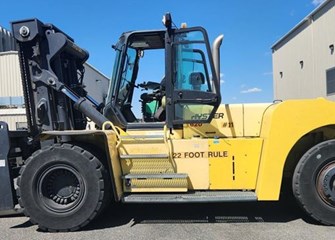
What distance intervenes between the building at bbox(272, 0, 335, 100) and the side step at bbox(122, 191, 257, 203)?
53.2 feet

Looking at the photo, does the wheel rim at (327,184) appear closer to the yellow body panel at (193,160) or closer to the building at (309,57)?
the yellow body panel at (193,160)

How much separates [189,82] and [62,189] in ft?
8.16

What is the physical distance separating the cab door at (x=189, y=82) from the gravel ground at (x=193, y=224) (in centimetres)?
150

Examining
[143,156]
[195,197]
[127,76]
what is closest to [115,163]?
[143,156]

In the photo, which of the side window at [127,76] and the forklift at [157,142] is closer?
the forklift at [157,142]

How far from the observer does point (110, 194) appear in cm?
600

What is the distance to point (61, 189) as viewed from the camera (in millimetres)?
5895

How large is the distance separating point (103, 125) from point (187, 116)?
1324mm

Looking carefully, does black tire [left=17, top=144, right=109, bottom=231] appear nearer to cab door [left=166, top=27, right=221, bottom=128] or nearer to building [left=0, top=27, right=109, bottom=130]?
cab door [left=166, top=27, right=221, bottom=128]

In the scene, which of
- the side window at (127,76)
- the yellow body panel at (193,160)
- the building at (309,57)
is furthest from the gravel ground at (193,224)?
the building at (309,57)

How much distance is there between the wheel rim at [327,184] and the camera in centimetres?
565

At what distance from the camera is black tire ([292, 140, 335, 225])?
567cm

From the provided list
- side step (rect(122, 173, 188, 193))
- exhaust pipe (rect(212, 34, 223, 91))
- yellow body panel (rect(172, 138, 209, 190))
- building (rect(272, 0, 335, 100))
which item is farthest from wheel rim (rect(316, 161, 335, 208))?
building (rect(272, 0, 335, 100))

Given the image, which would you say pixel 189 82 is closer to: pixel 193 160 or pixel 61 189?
pixel 193 160
